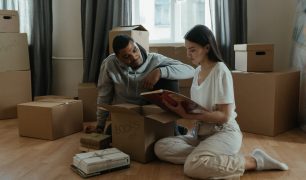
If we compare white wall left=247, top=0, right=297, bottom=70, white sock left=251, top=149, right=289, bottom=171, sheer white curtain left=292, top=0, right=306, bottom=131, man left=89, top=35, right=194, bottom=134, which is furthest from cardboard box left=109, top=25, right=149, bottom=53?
white sock left=251, top=149, right=289, bottom=171

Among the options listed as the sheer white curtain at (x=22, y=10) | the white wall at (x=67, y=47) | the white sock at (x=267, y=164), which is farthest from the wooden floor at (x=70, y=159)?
the sheer white curtain at (x=22, y=10)

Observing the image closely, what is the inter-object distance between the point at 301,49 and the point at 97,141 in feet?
5.73

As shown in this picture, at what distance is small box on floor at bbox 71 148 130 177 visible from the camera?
183 cm

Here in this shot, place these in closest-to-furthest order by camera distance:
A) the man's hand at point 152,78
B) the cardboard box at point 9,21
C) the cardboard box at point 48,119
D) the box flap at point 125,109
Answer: the box flap at point 125,109 → the man's hand at point 152,78 → the cardboard box at point 48,119 → the cardboard box at point 9,21

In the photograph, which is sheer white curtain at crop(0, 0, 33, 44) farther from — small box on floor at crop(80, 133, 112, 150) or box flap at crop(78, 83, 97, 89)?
small box on floor at crop(80, 133, 112, 150)

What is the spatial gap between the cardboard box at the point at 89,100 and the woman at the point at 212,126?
142cm

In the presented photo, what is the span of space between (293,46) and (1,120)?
8.77 feet

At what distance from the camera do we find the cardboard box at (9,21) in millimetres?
3359

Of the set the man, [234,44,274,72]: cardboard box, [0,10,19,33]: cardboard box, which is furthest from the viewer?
[0,10,19,33]: cardboard box

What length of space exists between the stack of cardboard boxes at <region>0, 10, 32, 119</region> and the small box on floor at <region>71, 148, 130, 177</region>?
5.63ft

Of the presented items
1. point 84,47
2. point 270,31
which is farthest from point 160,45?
point 270,31

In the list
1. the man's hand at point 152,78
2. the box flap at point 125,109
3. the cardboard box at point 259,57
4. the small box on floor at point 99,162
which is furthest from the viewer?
the cardboard box at point 259,57

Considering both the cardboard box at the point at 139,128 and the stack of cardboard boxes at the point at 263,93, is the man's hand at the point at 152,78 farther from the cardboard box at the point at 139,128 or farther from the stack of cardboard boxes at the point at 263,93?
the stack of cardboard boxes at the point at 263,93

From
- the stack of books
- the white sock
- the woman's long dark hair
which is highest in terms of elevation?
the woman's long dark hair
